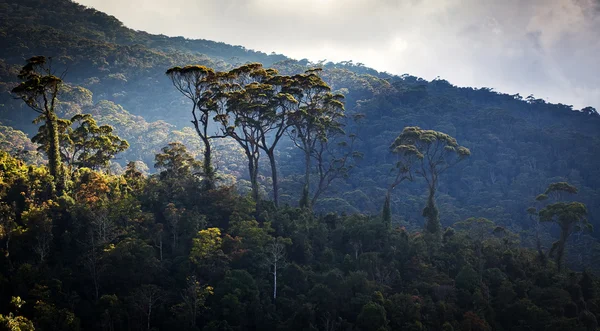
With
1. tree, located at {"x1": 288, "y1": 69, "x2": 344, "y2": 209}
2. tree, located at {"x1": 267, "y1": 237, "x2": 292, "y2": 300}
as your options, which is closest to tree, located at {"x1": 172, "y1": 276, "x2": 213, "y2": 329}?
tree, located at {"x1": 267, "y1": 237, "x2": 292, "y2": 300}

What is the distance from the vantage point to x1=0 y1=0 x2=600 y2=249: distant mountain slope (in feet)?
254

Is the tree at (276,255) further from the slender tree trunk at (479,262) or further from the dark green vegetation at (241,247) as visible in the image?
the slender tree trunk at (479,262)

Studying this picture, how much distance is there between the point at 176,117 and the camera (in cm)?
11962

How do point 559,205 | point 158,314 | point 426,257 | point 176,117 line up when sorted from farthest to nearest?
point 176,117
point 559,205
point 426,257
point 158,314

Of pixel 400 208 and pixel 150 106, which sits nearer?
pixel 400 208

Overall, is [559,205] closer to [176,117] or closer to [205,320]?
[205,320]

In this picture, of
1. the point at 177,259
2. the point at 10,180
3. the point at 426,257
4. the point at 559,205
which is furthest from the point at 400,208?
the point at 10,180

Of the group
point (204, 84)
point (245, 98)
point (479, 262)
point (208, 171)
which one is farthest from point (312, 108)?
point (479, 262)

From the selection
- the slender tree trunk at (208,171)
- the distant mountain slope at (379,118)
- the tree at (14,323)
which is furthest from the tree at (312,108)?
the tree at (14,323)

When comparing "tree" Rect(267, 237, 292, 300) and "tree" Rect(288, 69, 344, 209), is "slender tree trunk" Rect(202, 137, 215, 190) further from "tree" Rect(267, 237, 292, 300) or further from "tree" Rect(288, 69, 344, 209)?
"tree" Rect(267, 237, 292, 300)

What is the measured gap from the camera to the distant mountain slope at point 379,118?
3044 inches

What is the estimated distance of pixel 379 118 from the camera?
95.7 metres

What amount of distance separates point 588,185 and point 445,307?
195 ft

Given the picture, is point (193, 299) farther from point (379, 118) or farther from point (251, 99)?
point (379, 118)
